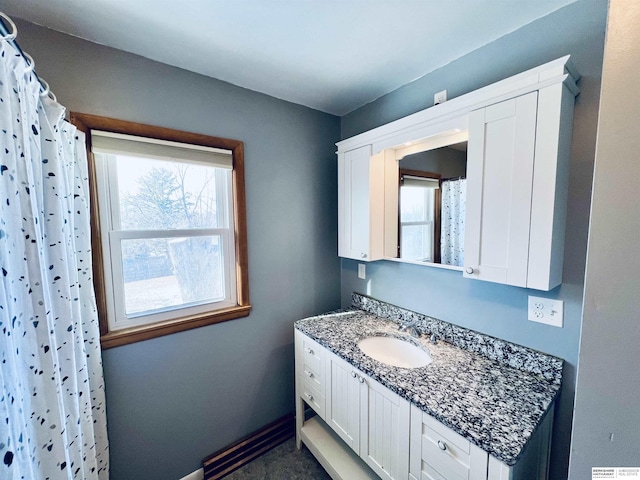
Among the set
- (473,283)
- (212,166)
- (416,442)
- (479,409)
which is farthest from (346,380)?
(212,166)

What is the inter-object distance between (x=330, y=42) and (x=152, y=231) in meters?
1.35

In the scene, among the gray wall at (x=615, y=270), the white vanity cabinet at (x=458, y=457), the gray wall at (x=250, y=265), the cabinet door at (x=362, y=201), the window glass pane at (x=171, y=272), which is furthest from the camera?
the cabinet door at (x=362, y=201)

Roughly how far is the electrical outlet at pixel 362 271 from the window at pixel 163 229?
34.3 inches

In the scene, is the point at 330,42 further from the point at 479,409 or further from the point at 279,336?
the point at 279,336

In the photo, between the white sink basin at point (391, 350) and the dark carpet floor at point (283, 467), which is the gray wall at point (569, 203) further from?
the dark carpet floor at point (283, 467)

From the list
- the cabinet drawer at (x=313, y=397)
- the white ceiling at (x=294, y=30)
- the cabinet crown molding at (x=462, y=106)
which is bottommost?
the cabinet drawer at (x=313, y=397)

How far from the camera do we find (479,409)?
2.95 feet

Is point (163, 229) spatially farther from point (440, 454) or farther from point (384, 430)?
point (440, 454)

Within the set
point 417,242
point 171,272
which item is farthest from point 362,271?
point 171,272

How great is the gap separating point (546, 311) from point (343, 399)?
3.48 ft

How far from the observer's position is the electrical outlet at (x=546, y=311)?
1068 mm

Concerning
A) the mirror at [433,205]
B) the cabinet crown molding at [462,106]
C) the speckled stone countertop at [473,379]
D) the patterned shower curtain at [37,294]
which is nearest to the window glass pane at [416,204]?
the mirror at [433,205]

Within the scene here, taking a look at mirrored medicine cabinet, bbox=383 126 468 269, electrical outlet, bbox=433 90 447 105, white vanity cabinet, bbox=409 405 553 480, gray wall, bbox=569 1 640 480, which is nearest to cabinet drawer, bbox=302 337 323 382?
white vanity cabinet, bbox=409 405 553 480

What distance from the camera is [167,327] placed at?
1.41m
